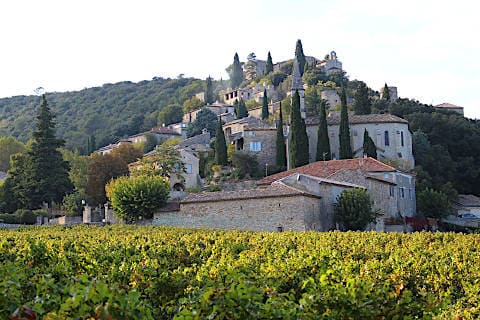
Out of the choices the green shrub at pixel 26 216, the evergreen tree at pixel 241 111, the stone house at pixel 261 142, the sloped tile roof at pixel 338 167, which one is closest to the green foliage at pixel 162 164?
the sloped tile roof at pixel 338 167

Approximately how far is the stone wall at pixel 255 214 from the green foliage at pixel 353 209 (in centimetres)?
175

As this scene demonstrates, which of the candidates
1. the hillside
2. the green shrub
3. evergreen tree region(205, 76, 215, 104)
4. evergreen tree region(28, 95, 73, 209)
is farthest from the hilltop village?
evergreen tree region(205, 76, 215, 104)

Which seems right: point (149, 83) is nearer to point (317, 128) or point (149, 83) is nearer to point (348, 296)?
point (317, 128)

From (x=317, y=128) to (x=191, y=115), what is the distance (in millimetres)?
50329

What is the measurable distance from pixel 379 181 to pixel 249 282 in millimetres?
48309

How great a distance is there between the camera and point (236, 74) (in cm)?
15538

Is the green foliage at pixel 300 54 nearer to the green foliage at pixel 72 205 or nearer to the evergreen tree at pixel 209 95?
the evergreen tree at pixel 209 95

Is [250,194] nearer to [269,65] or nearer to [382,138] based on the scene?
[382,138]

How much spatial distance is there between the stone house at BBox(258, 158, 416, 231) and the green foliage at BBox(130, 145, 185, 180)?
896 centimetres

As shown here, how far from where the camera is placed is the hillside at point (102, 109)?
5276 inches

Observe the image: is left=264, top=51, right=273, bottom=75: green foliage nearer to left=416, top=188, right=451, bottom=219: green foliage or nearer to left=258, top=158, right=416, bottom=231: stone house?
left=258, top=158, right=416, bottom=231: stone house

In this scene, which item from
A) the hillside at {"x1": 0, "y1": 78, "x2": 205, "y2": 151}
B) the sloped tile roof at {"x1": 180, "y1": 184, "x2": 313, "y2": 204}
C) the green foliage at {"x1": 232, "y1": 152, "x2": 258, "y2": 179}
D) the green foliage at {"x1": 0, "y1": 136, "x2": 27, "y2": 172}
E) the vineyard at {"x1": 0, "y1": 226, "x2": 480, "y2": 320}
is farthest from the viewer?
the hillside at {"x1": 0, "y1": 78, "x2": 205, "y2": 151}

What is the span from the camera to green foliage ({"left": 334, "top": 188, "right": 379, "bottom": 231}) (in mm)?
45062

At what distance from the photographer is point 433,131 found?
83375 mm
